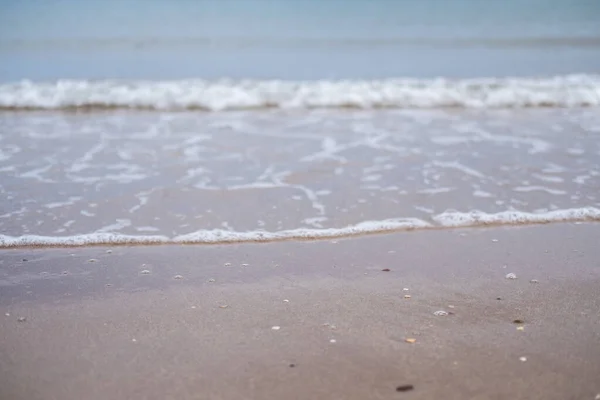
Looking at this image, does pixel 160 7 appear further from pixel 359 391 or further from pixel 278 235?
pixel 359 391

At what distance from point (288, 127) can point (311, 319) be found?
4530mm

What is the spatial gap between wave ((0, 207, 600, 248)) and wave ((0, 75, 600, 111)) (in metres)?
4.57

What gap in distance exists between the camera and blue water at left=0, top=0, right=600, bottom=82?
38.3 ft

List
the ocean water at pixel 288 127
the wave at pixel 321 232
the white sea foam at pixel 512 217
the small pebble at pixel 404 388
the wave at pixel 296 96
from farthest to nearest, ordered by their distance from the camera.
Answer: the wave at pixel 296 96, the ocean water at pixel 288 127, the white sea foam at pixel 512 217, the wave at pixel 321 232, the small pebble at pixel 404 388

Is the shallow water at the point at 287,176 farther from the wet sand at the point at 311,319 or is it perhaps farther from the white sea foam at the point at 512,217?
the wet sand at the point at 311,319

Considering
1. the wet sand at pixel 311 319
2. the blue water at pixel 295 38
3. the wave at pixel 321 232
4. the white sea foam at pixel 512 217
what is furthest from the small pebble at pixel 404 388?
the blue water at pixel 295 38

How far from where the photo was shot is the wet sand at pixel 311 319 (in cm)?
231

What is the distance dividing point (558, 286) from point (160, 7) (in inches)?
664

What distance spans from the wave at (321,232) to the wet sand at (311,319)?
0.09 meters

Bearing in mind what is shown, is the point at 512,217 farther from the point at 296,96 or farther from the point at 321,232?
the point at 296,96

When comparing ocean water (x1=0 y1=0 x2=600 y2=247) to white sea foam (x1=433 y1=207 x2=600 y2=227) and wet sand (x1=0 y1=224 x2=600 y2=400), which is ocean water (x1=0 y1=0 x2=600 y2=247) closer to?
white sea foam (x1=433 y1=207 x2=600 y2=227)

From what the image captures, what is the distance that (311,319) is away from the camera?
112 inches

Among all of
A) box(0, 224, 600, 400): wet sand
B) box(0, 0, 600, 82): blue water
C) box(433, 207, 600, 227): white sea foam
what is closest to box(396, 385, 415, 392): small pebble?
box(0, 224, 600, 400): wet sand

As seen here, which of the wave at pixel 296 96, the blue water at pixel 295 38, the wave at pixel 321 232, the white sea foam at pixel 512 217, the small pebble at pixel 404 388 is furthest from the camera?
the blue water at pixel 295 38
